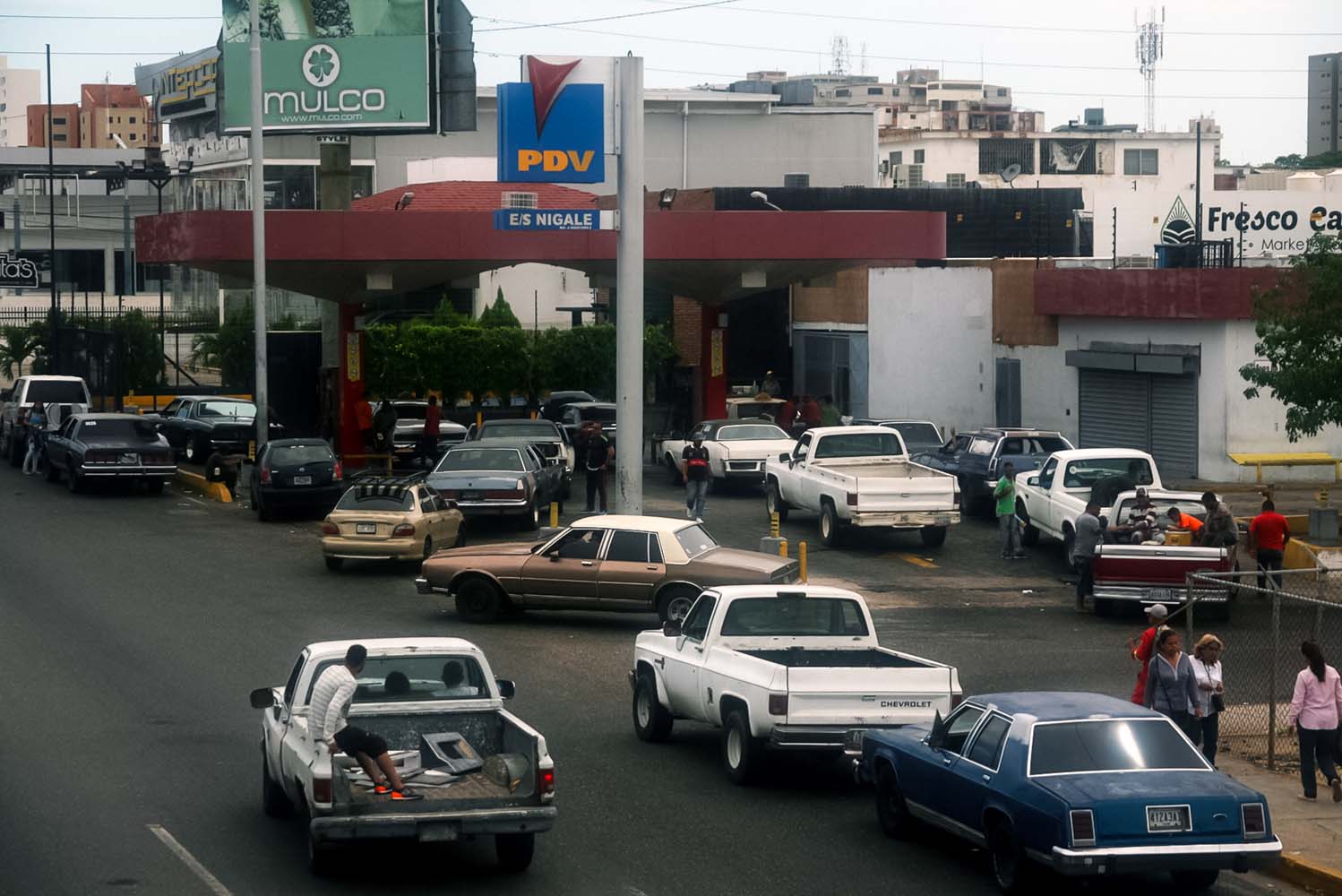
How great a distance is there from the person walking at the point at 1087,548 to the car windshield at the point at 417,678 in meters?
13.2

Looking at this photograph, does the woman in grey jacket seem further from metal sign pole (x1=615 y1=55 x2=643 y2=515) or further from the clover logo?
the clover logo

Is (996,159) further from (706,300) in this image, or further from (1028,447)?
(1028,447)

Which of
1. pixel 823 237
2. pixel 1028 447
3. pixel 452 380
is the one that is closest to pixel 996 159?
pixel 452 380

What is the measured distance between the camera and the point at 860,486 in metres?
28.7

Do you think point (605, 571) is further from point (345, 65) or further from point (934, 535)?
point (345, 65)

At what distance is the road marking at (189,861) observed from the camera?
1127 centimetres

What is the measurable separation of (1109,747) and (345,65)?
130ft

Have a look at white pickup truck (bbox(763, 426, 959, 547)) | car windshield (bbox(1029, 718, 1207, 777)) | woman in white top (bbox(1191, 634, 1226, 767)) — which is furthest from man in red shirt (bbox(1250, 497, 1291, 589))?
car windshield (bbox(1029, 718, 1207, 777))

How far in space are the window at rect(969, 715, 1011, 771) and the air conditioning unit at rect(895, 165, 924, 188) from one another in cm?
9427

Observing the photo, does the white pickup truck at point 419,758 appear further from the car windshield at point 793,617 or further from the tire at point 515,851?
the car windshield at point 793,617

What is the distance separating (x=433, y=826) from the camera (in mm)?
11023

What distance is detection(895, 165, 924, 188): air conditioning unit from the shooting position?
106812 mm

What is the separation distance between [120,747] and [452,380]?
3828cm

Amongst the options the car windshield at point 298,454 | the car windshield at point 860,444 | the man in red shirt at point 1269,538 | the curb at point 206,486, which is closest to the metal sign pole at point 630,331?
the car windshield at point 860,444
